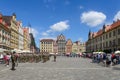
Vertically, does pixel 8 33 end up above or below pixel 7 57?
above

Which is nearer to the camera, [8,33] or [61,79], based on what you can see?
[61,79]

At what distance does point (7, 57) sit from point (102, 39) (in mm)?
73540

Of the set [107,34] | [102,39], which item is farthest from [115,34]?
[102,39]

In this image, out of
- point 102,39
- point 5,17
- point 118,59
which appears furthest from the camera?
point 102,39

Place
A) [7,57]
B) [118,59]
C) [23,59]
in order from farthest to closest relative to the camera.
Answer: [23,59] → [118,59] → [7,57]

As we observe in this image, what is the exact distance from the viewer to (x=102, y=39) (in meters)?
103

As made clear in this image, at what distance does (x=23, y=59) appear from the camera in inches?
1796

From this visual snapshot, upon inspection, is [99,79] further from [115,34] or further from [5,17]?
[5,17]

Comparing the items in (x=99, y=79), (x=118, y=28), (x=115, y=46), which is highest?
(x=118, y=28)

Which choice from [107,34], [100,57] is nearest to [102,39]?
[107,34]

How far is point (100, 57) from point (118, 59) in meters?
5.38

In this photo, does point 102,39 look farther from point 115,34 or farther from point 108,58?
point 108,58

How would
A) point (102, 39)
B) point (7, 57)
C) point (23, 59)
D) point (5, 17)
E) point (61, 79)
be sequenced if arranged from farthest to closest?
point (102, 39), point (5, 17), point (23, 59), point (7, 57), point (61, 79)

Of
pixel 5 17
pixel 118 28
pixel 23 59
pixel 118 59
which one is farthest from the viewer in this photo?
pixel 5 17
